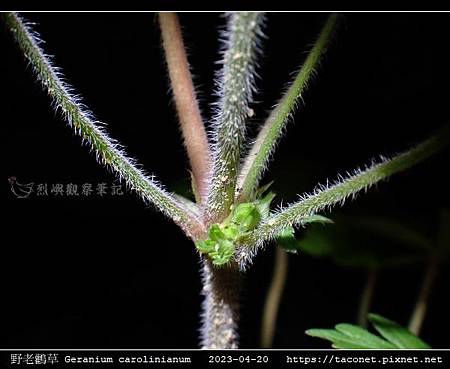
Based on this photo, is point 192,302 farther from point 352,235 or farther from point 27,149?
point 27,149

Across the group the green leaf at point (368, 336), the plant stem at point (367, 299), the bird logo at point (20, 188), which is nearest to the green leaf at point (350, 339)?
the green leaf at point (368, 336)

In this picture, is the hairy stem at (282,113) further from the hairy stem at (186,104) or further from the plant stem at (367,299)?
the plant stem at (367,299)

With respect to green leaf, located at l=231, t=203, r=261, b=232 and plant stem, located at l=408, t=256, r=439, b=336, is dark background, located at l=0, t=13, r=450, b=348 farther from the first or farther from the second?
green leaf, located at l=231, t=203, r=261, b=232

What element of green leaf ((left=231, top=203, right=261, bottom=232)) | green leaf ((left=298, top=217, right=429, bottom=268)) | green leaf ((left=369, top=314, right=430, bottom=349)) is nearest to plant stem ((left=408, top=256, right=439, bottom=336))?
green leaf ((left=298, top=217, right=429, bottom=268))
